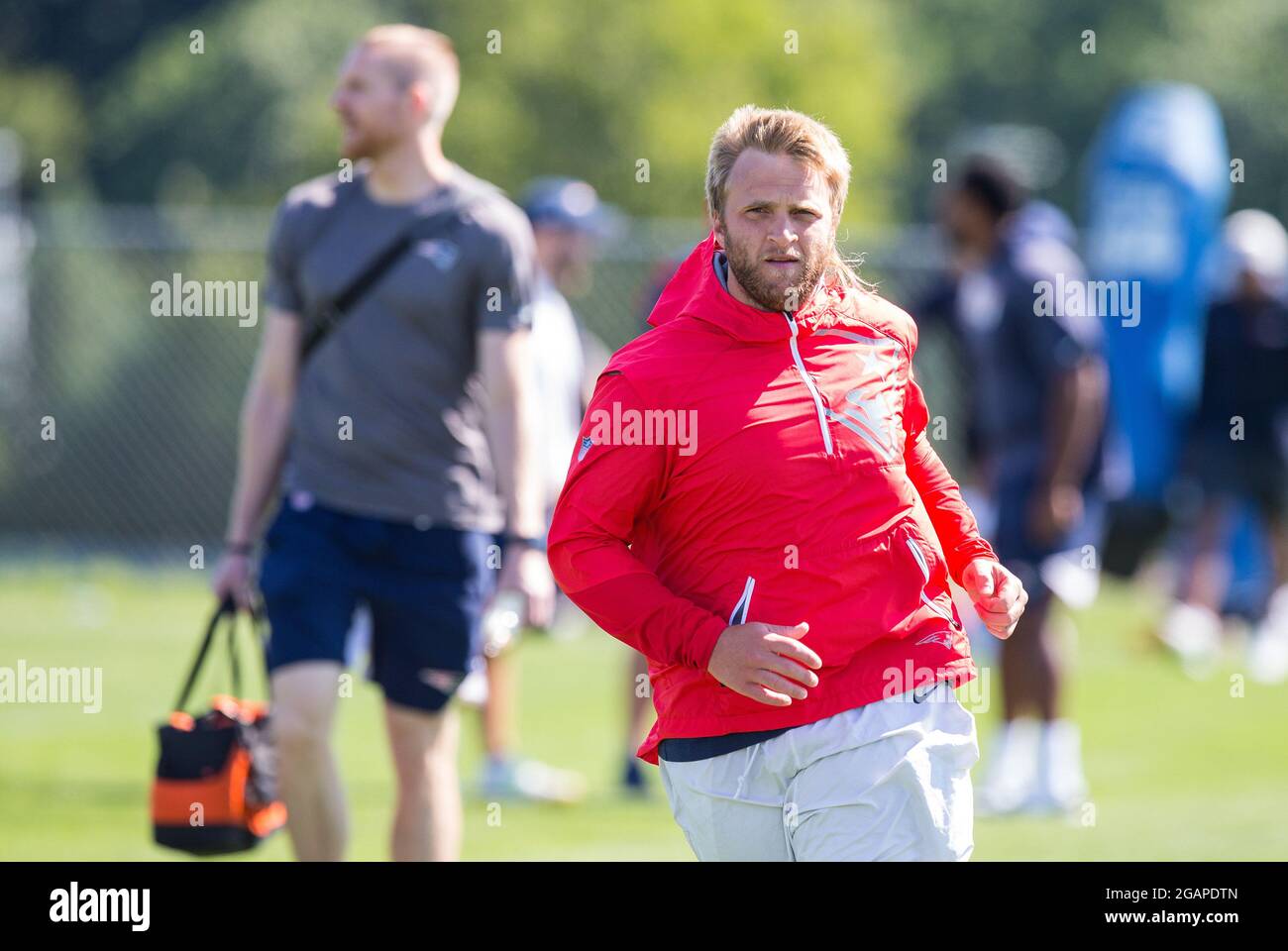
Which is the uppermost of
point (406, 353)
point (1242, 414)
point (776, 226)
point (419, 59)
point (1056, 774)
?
point (1242, 414)

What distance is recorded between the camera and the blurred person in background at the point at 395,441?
5422 millimetres

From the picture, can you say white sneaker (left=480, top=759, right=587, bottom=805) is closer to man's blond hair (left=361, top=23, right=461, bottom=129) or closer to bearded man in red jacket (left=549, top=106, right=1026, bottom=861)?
man's blond hair (left=361, top=23, right=461, bottom=129)

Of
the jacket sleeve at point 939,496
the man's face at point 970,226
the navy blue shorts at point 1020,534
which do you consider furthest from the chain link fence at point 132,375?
the jacket sleeve at point 939,496

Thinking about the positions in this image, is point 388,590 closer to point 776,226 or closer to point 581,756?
point 776,226

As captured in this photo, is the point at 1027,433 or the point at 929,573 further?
the point at 1027,433

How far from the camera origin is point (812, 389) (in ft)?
12.5

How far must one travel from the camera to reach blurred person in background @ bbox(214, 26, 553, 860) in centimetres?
542

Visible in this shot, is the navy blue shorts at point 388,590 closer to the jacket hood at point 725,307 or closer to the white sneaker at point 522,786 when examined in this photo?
the jacket hood at point 725,307

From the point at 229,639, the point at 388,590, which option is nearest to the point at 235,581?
the point at 229,639

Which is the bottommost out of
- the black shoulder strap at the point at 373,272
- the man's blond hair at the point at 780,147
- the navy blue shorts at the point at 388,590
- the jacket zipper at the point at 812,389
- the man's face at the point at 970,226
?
the navy blue shorts at the point at 388,590

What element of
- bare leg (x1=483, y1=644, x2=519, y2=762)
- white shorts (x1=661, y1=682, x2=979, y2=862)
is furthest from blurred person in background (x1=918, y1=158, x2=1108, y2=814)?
white shorts (x1=661, y1=682, x2=979, y2=862)

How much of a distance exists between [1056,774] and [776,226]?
488 centimetres

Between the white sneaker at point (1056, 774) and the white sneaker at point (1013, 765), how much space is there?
0.05 m
